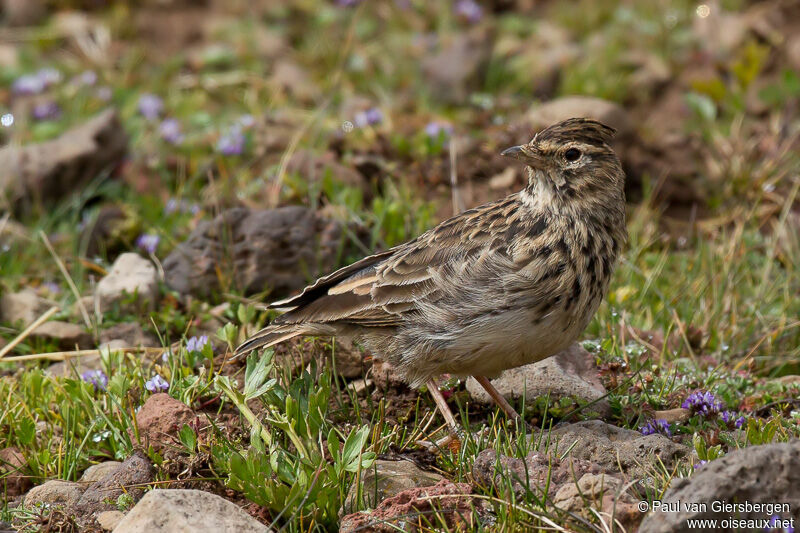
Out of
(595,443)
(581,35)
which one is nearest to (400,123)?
(581,35)

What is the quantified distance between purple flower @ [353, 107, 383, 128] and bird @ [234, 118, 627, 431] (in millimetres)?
2860

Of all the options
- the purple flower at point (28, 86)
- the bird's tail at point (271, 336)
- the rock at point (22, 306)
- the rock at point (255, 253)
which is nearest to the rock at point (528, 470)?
the bird's tail at point (271, 336)

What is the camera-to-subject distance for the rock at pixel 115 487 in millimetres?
4582

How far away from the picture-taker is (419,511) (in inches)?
170

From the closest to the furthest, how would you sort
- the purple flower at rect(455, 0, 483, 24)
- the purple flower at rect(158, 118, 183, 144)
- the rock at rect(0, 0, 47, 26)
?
the purple flower at rect(158, 118, 183, 144) < the purple flower at rect(455, 0, 483, 24) < the rock at rect(0, 0, 47, 26)

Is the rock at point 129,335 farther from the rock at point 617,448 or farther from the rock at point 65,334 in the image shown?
the rock at point 617,448

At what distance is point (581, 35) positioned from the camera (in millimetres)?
10664

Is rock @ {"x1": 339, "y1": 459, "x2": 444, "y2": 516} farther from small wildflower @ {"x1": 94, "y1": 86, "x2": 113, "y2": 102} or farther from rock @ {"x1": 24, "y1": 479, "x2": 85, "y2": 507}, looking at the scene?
small wildflower @ {"x1": 94, "y1": 86, "x2": 113, "y2": 102}

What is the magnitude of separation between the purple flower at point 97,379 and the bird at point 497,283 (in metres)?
0.72

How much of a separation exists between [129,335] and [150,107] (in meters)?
3.54

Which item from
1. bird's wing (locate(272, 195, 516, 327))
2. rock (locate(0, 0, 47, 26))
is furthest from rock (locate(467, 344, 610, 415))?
rock (locate(0, 0, 47, 26))

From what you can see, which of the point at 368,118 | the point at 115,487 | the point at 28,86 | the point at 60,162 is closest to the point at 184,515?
the point at 115,487

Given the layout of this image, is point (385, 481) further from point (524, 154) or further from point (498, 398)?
point (524, 154)

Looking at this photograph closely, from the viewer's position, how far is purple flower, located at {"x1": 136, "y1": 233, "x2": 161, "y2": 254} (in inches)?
273
